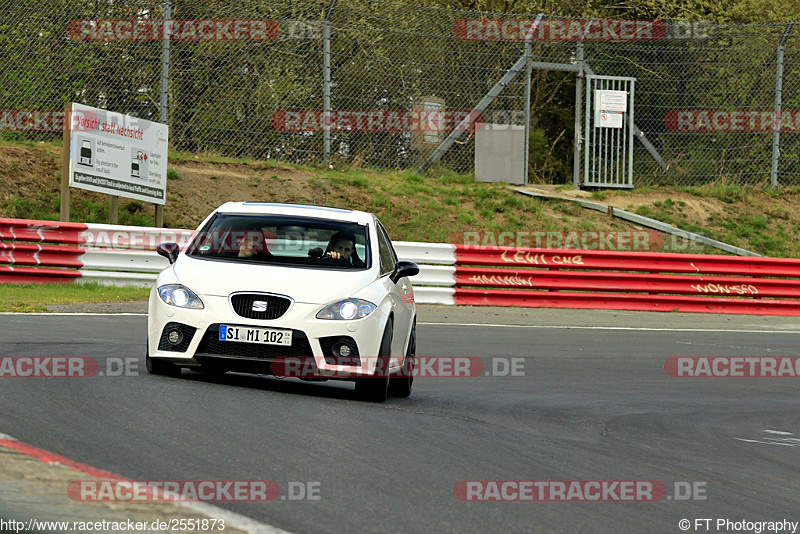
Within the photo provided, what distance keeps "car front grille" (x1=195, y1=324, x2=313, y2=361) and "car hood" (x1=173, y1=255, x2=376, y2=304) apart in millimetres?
282

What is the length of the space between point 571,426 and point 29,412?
154 inches

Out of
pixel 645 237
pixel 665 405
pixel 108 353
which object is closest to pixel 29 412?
pixel 108 353

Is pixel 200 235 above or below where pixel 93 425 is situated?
above

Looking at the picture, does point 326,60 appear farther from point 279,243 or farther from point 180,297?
point 180,297

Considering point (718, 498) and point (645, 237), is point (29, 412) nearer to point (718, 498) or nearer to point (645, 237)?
point (718, 498)

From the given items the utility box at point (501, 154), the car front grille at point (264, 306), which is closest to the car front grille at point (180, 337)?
the car front grille at point (264, 306)

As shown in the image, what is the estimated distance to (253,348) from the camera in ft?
28.7

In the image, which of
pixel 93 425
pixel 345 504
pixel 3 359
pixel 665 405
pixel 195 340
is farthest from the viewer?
pixel 665 405

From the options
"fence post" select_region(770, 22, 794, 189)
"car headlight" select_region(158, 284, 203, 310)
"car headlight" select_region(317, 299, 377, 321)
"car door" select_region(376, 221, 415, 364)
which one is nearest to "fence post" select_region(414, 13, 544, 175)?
"fence post" select_region(770, 22, 794, 189)

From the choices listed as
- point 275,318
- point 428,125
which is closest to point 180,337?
point 275,318

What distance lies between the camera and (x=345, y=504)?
5578 millimetres

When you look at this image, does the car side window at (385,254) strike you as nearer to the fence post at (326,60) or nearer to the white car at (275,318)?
the white car at (275,318)

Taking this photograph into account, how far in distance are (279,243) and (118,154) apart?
11.2 m

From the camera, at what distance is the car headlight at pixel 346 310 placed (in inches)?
349
